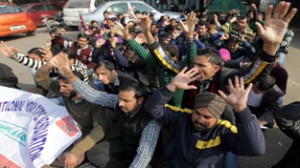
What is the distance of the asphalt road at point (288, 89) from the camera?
2.84 m

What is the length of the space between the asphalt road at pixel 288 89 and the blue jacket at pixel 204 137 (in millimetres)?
1024

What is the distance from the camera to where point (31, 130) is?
2.53 m

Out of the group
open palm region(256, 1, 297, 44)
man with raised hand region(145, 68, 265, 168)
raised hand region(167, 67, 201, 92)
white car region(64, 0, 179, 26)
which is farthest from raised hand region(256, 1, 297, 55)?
white car region(64, 0, 179, 26)

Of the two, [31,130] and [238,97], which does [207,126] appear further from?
[31,130]

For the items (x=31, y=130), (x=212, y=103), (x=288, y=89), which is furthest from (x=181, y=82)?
(x=288, y=89)

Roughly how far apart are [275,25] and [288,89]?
126 inches

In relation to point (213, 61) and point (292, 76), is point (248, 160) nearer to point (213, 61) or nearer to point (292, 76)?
point (213, 61)

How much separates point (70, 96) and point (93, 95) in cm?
36

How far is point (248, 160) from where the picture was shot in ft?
9.32

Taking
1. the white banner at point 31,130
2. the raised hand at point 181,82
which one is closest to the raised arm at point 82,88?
the white banner at point 31,130

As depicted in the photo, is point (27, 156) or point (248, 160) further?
point (248, 160)

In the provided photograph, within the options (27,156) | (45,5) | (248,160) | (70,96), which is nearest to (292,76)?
(248,160)

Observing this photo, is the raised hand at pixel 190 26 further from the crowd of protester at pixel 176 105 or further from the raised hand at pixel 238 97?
the raised hand at pixel 238 97

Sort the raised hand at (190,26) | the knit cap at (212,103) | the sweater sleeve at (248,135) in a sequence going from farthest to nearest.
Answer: the raised hand at (190,26)
the knit cap at (212,103)
the sweater sleeve at (248,135)
